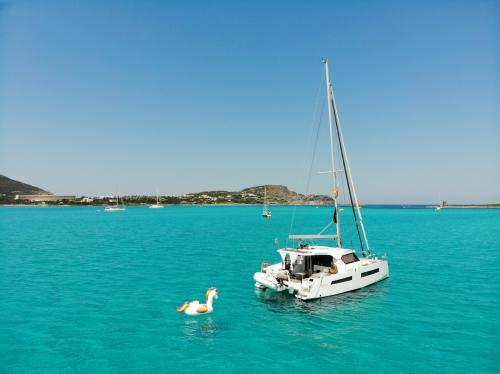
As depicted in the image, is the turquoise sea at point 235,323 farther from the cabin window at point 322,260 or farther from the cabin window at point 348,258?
the cabin window at point 322,260

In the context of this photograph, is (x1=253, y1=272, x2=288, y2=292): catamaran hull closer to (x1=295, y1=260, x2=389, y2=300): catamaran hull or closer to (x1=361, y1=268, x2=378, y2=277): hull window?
(x1=295, y1=260, x2=389, y2=300): catamaran hull

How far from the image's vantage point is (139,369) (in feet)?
44.9

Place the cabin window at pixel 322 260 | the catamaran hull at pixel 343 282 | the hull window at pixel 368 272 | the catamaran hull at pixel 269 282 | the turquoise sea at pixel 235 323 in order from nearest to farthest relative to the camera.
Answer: the turquoise sea at pixel 235 323
the catamaran hull at pixel 343 282
the catamaran hull at pixel 269 282
the cabin window at pixel 322 260
the hull window at pixel 368 272

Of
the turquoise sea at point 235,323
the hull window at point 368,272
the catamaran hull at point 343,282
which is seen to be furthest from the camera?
the hull window at point 368,272

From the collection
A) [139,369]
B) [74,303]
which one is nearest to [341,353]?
[139,369]

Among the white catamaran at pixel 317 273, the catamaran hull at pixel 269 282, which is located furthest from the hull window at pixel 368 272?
the catamaran hull at pixel 269 282

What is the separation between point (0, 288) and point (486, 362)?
33.7 metres

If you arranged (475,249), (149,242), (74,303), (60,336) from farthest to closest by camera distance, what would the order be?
(149,242) < (475,249) < (74,303) < (60,336)

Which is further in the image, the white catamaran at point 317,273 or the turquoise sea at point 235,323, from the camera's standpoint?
the white catamaran at point 317,273

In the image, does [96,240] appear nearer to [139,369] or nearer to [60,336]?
[60,336]

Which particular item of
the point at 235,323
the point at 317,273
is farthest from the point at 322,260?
the point at 235,323

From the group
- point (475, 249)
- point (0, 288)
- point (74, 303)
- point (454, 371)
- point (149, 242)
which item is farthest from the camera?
point (149, 242)

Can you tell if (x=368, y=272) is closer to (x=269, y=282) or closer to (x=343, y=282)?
(x=343, y=282)

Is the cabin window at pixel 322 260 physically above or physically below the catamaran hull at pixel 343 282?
above
